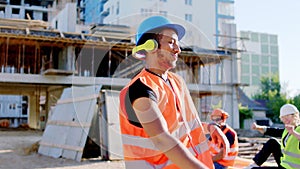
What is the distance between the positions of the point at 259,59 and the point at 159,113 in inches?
2745

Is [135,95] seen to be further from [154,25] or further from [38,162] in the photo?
[38,162]

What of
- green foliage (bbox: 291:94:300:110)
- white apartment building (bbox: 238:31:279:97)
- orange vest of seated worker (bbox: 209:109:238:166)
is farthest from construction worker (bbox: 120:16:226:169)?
white apartment building (bbox: 238:31:279:97)

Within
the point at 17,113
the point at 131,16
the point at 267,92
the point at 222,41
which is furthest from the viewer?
the point at 267,92

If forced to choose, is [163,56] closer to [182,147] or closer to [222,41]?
[182,147]

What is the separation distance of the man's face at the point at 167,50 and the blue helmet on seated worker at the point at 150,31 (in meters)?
0.02

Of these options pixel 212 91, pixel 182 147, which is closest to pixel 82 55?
pixel 212 91

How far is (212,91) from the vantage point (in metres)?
1.92

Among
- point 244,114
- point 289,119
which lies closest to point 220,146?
point 289,119

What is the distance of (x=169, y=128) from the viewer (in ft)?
3.84

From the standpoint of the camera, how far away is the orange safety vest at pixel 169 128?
117 cm

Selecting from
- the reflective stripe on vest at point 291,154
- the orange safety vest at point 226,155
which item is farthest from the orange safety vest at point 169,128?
the reflective stripe on vest at point 291,154

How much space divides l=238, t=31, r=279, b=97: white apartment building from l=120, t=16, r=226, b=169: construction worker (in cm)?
6638

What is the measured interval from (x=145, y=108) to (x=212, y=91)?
35.7 inches

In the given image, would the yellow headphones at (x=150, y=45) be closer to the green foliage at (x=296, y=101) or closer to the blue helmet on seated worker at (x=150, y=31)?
the blue helmet on seated worker at (x=150, y=31)
